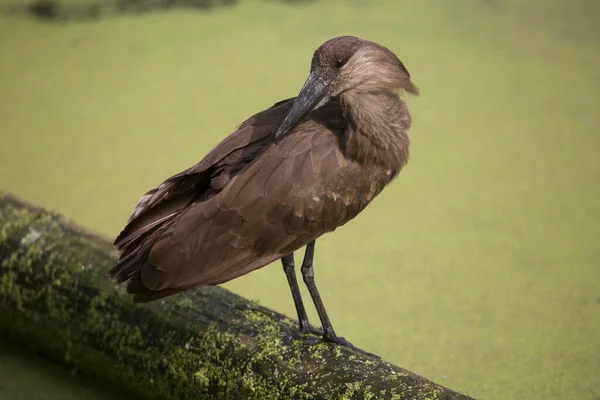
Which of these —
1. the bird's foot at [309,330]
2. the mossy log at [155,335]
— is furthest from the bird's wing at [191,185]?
the bird's foot at [309,330]

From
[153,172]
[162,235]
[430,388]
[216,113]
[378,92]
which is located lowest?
[430,388]

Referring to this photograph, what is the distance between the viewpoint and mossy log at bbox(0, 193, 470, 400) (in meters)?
1.78

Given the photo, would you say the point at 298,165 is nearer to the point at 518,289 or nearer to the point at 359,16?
the point at 518,289

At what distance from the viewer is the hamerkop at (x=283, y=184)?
1.86m

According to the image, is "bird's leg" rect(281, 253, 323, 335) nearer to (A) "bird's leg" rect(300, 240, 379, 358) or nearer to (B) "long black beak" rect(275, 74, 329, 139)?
(A) "bird's leg" rect(300, 240, 379, 358)

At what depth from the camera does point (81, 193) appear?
323 centimetres

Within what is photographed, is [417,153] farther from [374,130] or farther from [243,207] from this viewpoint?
[243,207]

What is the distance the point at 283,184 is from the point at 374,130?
0.24 m

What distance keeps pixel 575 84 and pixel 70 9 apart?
8.86 feet

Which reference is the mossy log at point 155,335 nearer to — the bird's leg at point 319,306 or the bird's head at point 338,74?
the bird's leg at point 319,306

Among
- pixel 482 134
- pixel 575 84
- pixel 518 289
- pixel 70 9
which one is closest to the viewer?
pixel 518 289

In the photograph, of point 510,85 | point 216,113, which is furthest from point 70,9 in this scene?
point 510,85

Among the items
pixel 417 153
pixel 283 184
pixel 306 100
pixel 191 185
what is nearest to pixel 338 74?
pixel 306 100

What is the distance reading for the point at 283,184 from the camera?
190 centimetres
